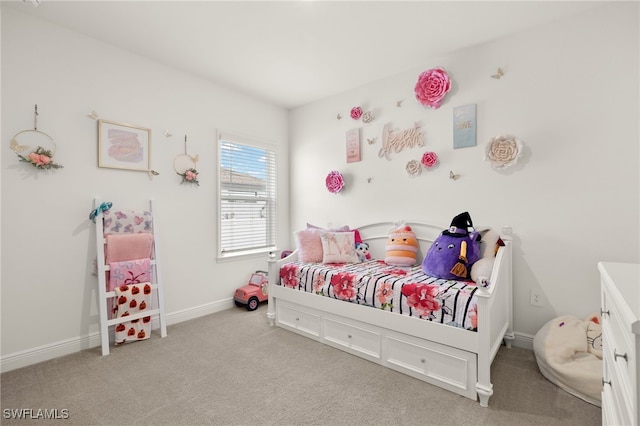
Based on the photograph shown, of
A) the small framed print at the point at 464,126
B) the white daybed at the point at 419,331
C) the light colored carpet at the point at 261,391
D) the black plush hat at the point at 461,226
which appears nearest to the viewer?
the light colored carpet at the point at 261,391

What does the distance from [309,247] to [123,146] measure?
1.84m

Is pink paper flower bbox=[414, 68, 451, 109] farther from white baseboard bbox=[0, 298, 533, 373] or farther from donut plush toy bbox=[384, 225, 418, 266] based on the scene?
white baseboard bbox=[0, 298, 533, 373]

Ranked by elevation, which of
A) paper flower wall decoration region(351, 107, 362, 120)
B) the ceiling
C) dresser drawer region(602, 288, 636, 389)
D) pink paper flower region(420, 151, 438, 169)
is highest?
the ceiling

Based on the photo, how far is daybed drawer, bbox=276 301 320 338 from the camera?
7.99 ft

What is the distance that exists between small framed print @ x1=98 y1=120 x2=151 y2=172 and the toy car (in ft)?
5.12

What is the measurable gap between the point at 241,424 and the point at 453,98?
9.32 feet

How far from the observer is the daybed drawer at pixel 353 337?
2078mm

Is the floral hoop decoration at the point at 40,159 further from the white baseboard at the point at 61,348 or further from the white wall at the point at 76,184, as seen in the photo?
the white baseboard at the point at 61,348

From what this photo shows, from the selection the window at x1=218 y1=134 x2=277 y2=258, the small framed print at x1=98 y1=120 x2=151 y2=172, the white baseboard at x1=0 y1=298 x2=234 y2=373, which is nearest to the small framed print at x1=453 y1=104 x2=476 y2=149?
the window at x1=218 y1=134 x2=277 y2=258

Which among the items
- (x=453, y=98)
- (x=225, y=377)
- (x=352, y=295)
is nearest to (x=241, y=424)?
(x=225, y=377)

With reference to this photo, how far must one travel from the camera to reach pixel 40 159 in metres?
2.08

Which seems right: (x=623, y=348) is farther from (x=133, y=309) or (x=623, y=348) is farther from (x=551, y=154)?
(x=133, y=309)

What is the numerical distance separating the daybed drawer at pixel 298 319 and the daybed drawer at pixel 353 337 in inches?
4.3

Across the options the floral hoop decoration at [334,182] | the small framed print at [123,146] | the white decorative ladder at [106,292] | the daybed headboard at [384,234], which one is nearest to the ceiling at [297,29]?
the small framed print at [123,146]
